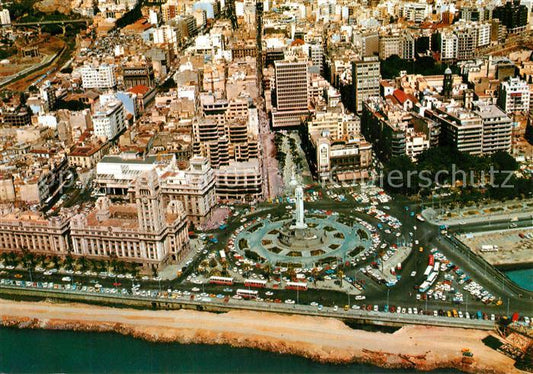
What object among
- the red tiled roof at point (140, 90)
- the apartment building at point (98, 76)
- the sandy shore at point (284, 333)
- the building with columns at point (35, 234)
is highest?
the apartment building at point (98, 76)

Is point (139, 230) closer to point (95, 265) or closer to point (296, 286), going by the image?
point (95, 265)

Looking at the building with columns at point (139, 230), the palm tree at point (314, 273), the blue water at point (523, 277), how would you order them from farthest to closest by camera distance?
the building with columns at point (139, 230)
the palm tree at point (314, 273)
the blue water at point (523, 277)

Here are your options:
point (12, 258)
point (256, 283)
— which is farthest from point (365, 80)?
point (12, 258)

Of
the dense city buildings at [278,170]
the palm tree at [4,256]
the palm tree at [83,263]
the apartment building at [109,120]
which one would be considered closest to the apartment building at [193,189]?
the dense city buildings at [278,170]

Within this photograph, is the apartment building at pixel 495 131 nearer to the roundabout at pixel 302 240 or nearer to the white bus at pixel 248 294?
the roundabout at pixel 302 240

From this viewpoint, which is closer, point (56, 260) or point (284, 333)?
point (284, 333)

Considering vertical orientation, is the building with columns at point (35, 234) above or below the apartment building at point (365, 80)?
below

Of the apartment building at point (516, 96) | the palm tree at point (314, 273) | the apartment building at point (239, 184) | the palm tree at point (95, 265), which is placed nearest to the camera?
the palm tree at point (314, 273)
